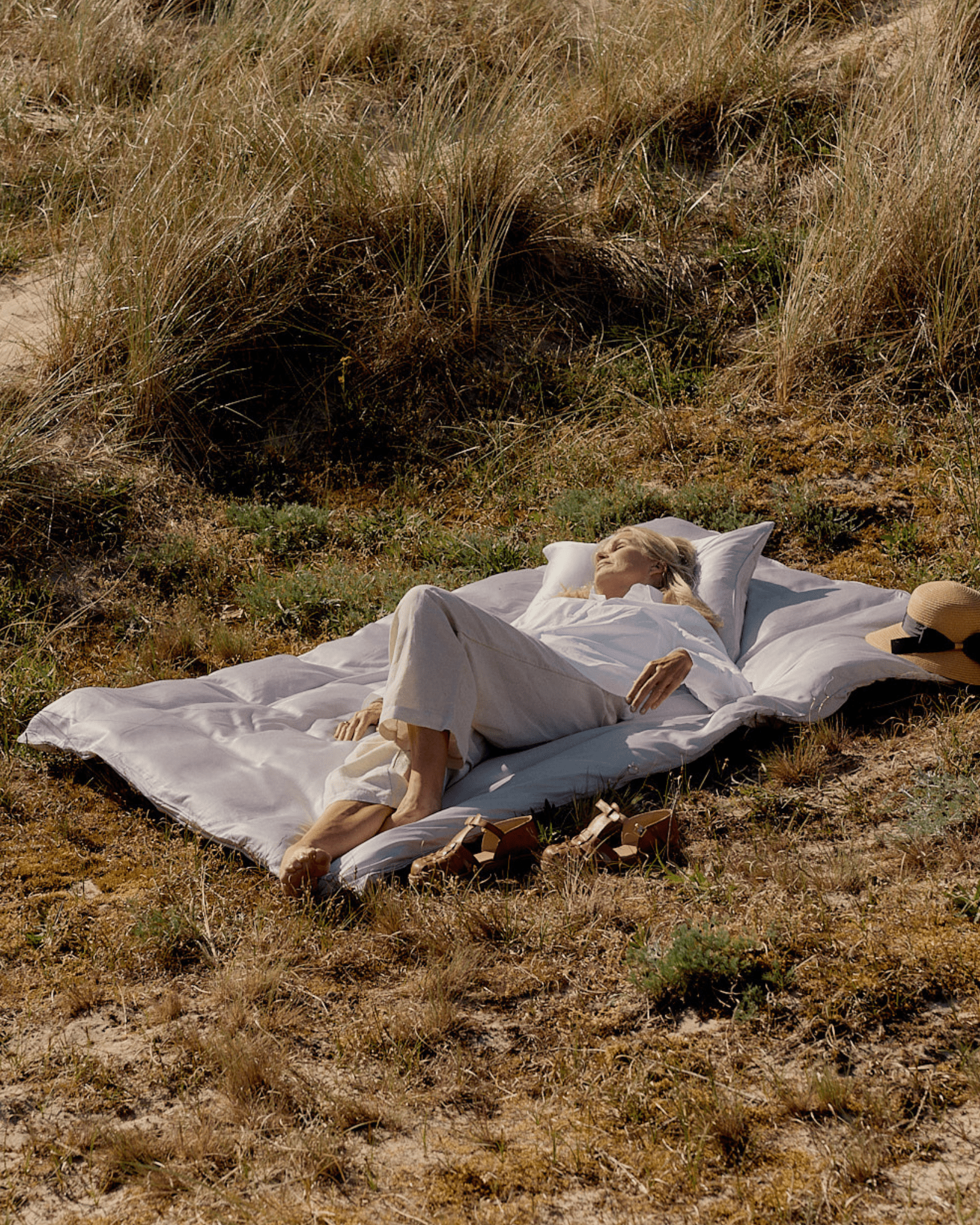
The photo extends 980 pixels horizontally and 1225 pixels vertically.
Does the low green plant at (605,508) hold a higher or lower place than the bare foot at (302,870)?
lower

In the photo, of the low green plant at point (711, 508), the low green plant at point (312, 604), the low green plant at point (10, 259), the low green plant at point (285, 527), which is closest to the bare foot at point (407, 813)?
the low green plant at point (312, 604)

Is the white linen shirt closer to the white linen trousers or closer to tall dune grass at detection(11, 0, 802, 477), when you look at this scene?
the white linen trousers

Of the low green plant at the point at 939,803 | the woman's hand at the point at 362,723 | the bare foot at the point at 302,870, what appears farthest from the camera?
the woman's hand at the point at 362,723

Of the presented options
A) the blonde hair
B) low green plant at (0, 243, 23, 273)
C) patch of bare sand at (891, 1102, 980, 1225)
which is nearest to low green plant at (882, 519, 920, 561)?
the blonde hair

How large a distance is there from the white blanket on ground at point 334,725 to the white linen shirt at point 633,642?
11 centimetres

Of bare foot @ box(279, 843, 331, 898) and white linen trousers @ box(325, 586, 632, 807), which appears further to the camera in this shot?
white linen trousers @ box(325, 586, 632, 807)

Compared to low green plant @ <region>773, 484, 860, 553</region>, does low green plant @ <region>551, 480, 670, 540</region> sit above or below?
above

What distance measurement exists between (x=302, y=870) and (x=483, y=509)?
3309 millimetres

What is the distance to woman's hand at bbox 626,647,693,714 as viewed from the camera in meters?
3.93

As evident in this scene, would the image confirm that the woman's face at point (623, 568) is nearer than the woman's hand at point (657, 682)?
No

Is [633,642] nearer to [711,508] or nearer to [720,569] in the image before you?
[720,569]

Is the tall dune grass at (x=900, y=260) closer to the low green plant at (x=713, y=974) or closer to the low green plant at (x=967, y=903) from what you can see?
the low green plant at (x=967, y=903)

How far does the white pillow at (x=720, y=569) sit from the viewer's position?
4645 millimetres

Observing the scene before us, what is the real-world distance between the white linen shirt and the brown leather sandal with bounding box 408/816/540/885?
0.77 metres
